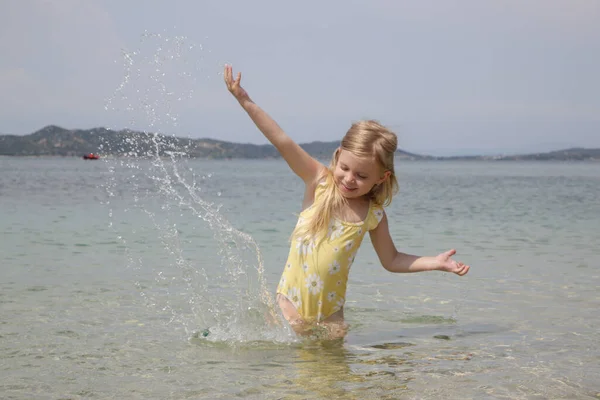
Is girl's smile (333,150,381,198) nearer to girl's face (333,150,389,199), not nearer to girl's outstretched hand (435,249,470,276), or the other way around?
girl's face (333,150,389,199)

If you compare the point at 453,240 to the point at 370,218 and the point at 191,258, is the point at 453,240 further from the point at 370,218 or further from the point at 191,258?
the point at 370,218

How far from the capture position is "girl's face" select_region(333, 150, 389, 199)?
17.0 ft

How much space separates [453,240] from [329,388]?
863 cm

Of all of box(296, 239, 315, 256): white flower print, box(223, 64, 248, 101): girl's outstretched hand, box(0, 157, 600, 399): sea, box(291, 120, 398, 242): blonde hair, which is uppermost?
box(223, 64, 248, 101): girl's outstretched hand

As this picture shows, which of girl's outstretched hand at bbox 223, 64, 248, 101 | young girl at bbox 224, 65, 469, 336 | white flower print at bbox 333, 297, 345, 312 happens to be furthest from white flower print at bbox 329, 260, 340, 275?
girl's outstretched hand at bbox 223, 64, 248, 101

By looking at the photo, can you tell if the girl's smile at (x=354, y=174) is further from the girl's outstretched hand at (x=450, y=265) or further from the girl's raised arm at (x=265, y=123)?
the girl's outstretched hand at (x=450, y=265)

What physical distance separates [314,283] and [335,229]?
15.3 inches

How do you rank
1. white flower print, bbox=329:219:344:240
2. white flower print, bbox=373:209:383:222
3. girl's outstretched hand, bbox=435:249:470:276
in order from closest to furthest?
girl's outstretched hand, bbox=435:249:470:276 < white flower print, bbox=329:219:344:240 < white flower print, bbox=373:209:383:222

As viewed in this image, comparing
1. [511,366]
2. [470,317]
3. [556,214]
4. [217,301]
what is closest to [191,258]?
[217,301]

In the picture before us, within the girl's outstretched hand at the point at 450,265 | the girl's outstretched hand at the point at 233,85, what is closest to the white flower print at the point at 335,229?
the girl's outstretched hand at the point at 450,265

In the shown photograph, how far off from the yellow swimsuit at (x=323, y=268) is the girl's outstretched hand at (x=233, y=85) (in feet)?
2.61

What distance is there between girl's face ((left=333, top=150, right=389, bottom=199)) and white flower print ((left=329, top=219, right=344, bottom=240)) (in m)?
0.20

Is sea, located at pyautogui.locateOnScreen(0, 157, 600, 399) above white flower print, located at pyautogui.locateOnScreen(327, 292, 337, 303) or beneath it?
beneath

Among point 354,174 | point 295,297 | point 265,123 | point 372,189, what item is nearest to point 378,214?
point 372,189
